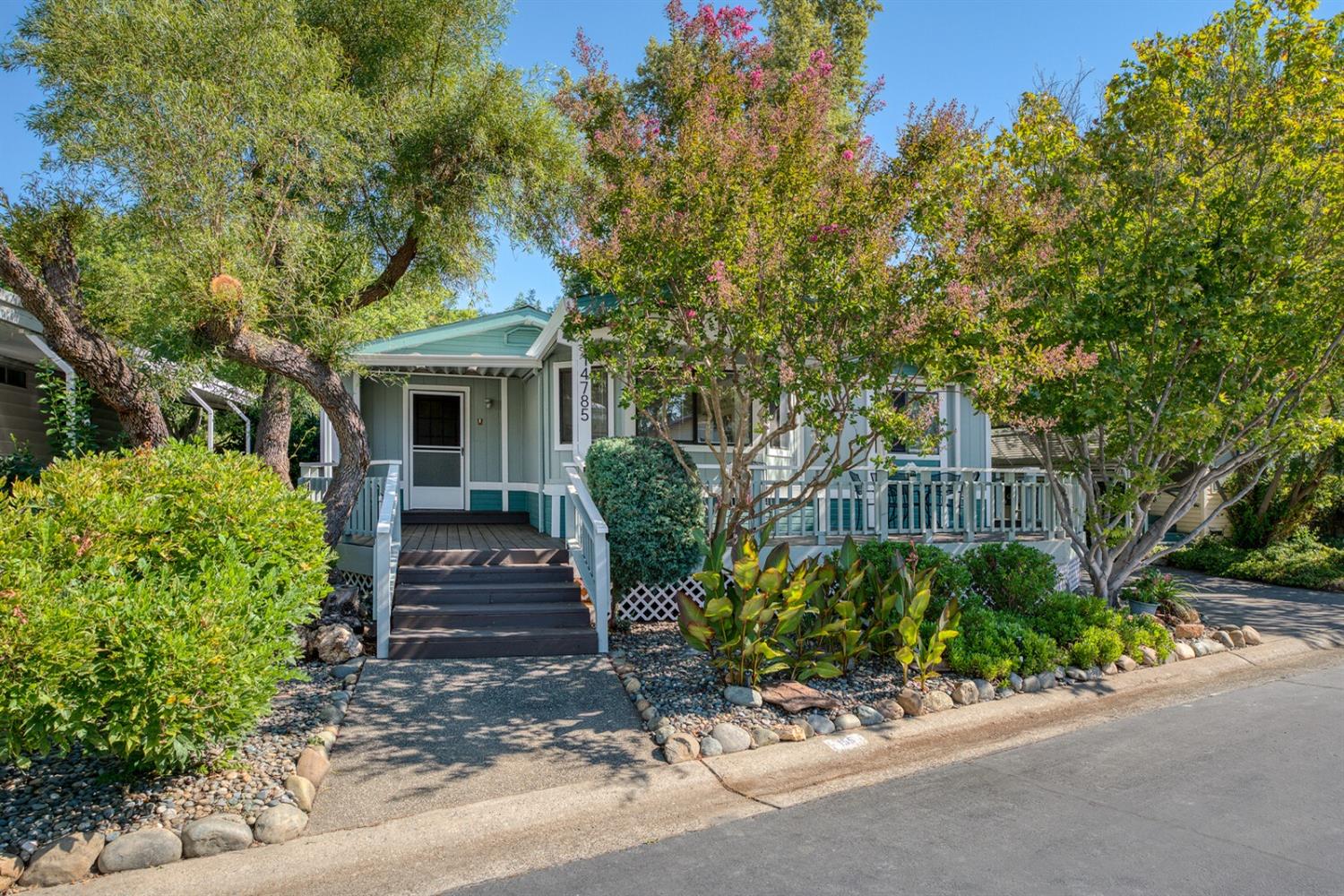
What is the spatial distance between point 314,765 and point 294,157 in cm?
683

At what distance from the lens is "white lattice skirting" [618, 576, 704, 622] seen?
8711 millimetres

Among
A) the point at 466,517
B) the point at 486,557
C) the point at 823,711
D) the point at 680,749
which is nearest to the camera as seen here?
the point at 680,749

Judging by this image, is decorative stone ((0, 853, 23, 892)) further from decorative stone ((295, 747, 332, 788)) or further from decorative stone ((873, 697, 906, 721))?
decorative stone ((873, 697, 906, 721))

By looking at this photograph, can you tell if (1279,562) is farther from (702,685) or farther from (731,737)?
(731,737)

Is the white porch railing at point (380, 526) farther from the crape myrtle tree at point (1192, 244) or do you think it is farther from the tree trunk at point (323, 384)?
the crape myrtle tree at point (1192, 244)

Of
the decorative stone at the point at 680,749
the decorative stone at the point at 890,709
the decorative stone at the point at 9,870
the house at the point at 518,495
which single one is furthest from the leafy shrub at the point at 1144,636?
the decorative stone at the point at 9,870

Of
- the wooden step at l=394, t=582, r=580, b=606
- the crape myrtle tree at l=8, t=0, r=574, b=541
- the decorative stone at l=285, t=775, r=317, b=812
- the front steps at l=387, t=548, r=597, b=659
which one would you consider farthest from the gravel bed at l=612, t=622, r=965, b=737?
the crape myrtle tree at l=8, t=0, r=574, b=541

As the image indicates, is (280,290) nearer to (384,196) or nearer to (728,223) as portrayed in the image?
(384,196)

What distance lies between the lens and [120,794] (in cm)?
430

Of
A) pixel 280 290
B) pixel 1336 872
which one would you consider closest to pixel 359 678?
pixel 280 290

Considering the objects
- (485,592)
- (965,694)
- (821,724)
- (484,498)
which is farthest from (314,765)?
(484,498)

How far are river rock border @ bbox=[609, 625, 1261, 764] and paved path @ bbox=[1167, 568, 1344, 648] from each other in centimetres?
278

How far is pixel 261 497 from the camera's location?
529cm

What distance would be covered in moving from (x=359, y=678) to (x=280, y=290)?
168 inches
